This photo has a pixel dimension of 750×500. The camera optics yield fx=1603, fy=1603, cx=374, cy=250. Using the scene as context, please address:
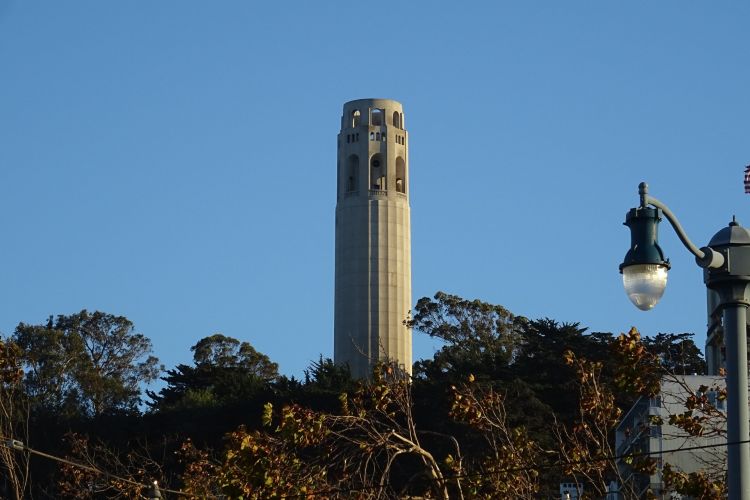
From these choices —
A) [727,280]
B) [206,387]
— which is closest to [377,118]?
[206,387]

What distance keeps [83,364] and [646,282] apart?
8887 cm

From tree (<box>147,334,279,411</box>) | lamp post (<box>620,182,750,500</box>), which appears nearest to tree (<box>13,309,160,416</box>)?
tree (<box>147,334,279,411</box>)

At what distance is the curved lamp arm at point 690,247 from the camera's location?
37.1 ft

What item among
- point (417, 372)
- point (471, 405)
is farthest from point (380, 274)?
point (471, 405)

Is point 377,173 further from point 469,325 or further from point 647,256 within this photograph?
point 647,256

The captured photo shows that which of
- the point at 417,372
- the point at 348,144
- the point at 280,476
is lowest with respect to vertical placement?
the point at 280,476

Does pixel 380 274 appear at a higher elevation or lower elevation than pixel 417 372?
higher

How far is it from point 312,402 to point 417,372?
615 inches

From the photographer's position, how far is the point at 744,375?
11.7m

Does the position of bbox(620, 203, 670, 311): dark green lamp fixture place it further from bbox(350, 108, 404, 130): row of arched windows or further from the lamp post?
bbox(350, 108, 404, 130): row of arched windows

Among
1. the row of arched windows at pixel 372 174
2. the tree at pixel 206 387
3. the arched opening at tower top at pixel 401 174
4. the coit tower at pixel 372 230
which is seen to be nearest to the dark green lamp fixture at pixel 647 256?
the tree at pixel 206 387

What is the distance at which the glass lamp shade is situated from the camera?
11070 mm

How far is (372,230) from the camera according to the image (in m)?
102

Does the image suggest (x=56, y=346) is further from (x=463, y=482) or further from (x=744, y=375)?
(x=744, y=375)
